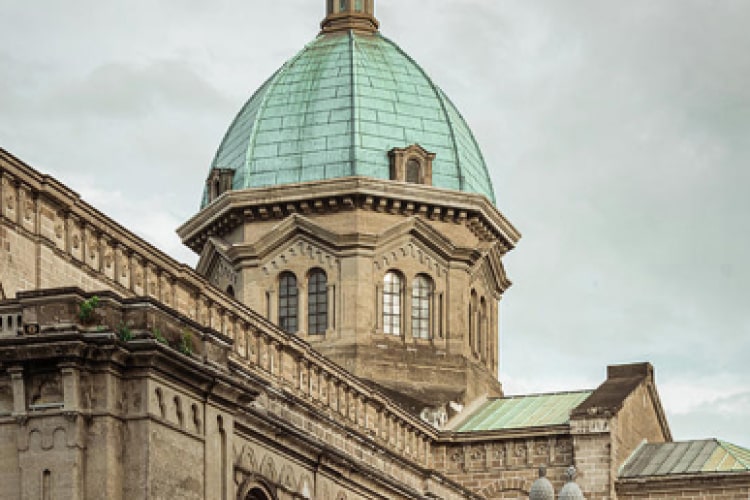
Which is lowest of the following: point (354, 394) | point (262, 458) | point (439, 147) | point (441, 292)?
point (262, 458)

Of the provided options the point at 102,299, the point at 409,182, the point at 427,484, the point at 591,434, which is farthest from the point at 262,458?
the point at 409,182

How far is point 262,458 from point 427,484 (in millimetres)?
14994

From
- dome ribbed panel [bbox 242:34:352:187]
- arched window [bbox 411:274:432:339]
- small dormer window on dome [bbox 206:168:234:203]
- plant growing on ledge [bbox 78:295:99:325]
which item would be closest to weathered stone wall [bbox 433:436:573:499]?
arched window [bbox 411:274:432:339]

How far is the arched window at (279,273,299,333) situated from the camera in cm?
6253

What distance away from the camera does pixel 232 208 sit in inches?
2478

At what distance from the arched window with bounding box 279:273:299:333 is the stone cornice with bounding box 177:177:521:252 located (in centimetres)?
177

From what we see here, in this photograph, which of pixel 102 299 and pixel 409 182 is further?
pixel 409 182

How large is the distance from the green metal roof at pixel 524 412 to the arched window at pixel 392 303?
3335mm

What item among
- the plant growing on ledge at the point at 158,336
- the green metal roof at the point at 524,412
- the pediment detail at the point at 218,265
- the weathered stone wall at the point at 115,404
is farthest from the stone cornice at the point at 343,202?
the plant growing on ledge at the point at 158,336

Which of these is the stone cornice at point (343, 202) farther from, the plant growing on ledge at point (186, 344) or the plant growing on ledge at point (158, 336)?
the plant growing on ledge at point (158, 336)

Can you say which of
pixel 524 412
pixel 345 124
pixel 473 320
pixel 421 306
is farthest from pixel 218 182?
pixel 524 412

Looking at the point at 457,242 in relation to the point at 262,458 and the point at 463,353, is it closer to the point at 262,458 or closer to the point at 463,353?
the point at 463,353

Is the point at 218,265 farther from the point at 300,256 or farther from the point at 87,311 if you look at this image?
the point at 87,311

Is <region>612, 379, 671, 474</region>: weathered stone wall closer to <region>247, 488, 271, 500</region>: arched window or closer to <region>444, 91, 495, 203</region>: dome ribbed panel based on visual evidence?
<region>444, 91, 495, 203</region>: dome ribbed panel
